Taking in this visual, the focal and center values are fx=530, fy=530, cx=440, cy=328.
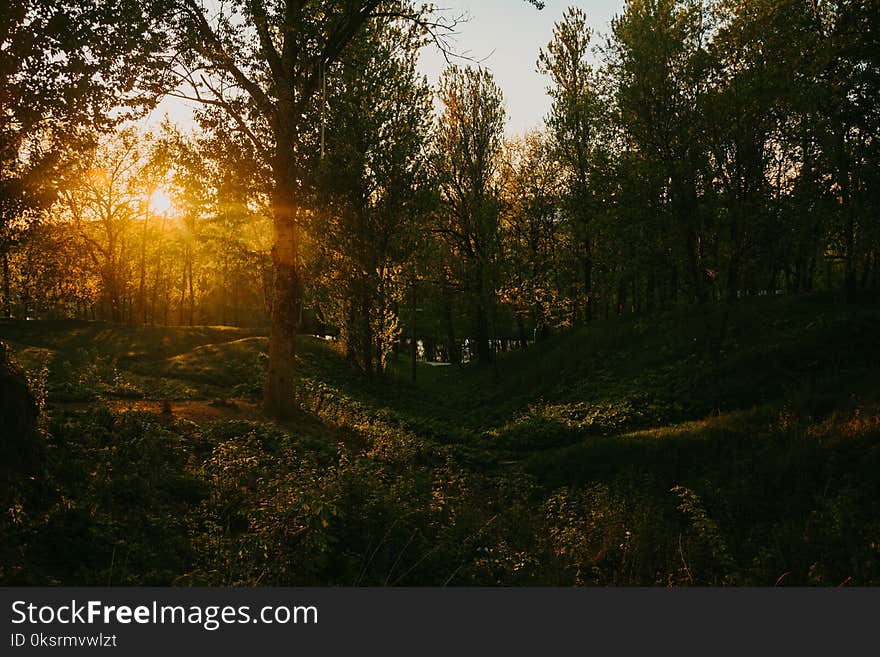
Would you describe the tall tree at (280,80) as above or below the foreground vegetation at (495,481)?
above

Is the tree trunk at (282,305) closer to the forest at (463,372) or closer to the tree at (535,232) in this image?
the forest at (463,372)

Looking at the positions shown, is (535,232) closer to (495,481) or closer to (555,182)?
(555,182)

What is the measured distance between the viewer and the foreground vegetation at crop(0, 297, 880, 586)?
6402mm

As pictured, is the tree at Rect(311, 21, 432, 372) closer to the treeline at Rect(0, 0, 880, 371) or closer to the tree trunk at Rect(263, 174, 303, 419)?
the treeline at Rect(0, 0, 880, 371)

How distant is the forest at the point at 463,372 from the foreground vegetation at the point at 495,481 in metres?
0.07

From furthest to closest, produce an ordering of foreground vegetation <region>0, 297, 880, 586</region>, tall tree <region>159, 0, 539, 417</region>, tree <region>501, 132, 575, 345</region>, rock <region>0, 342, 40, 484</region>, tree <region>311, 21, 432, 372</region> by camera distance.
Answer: tree <region>501, 132, 575, 345</region> < tree <region>311, 21, 432, 372</region> < tall tree <region>159, 0, 539, 417</region> < rock <region>0, 342, 40, 484</region> < foreground vegetation <region>0, 297, 880, 586</region>

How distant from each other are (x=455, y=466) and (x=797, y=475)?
7.68 m

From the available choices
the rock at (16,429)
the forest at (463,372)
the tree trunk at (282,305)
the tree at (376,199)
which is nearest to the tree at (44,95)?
the forest at (463,372)

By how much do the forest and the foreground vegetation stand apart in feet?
0.22

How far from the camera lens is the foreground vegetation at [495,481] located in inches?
252

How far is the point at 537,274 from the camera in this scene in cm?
3997

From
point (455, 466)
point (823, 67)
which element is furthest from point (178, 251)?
point (823, 67)

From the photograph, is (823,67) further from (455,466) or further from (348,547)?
(348,547)

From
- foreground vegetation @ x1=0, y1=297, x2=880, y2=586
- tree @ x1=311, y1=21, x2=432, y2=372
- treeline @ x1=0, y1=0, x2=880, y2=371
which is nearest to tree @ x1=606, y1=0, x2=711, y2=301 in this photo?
treeline @ x1=0, y1=0, x2=880, y2=371
